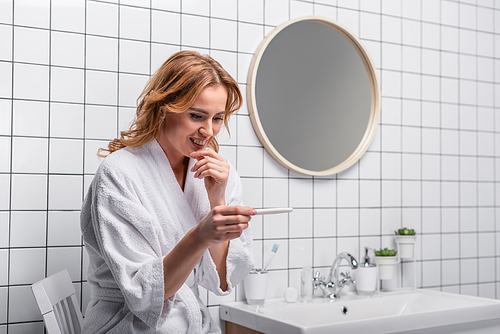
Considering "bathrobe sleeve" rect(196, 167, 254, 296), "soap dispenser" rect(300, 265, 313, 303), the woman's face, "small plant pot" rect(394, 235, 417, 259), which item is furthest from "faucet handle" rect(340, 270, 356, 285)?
the woman's face

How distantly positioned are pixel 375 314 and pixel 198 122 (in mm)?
1126

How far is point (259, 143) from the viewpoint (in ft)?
6.37

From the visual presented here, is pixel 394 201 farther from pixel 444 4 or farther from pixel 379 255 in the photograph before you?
pixel 444 4

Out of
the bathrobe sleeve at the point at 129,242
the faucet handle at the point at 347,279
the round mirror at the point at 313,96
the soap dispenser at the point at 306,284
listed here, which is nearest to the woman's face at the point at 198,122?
the bathrobe sleeve at the point at 129,242

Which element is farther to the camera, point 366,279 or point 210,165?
point 366,279

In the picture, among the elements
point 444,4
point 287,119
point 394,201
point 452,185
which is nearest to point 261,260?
point 287,119

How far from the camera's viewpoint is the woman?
1.16 metres

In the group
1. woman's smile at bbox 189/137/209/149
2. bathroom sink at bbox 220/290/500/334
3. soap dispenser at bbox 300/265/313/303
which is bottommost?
bathroom sink at bbox 220/290/500/334

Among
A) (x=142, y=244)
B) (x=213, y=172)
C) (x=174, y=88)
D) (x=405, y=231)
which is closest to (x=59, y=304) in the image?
(x=142, y=244)

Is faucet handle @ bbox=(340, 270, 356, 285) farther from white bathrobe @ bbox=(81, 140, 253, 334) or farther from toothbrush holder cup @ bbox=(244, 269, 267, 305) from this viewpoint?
white bathrobe @ bbox=(81, 140, 253, 334)

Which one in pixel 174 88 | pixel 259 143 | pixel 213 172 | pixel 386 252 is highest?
pixel 174 88

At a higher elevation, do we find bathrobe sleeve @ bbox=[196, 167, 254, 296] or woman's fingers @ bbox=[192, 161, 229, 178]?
woman's fingers @ bbox=[192, 161, 229, 178]

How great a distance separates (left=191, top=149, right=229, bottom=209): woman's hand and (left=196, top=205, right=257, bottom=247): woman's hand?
0.19 meters

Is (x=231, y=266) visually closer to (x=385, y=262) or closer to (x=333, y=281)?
(x=333, y=281)
